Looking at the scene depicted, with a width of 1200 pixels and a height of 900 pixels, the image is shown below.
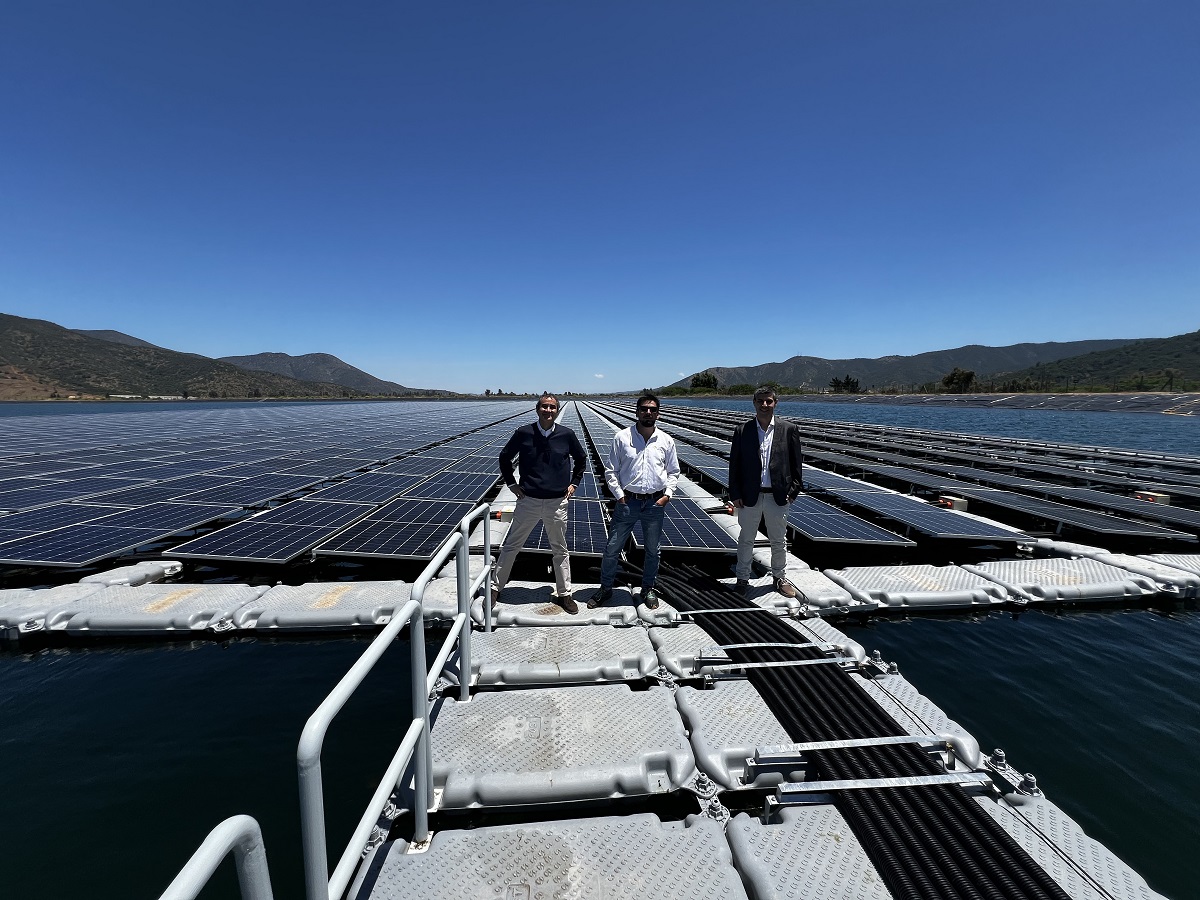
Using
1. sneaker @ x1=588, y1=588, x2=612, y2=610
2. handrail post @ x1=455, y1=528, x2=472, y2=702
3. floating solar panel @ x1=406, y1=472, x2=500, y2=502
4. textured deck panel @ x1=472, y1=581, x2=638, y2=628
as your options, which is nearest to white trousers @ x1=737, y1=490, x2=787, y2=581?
textured deck panel @ x1=472, y1=581, x2=638, y2=628

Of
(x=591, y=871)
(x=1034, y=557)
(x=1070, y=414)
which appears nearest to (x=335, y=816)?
(x=591, y=871)

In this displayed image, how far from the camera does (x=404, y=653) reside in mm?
6070

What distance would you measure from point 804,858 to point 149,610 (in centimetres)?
802

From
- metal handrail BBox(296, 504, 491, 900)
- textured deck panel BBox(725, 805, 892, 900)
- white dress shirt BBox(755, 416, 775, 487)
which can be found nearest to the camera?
metal handrail BBox(296, 504, 491, 900)

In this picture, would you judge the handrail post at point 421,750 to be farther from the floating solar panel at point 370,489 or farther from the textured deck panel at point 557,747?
the floating solar panel at point 370,489

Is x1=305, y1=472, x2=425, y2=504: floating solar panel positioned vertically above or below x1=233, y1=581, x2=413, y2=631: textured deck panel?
above

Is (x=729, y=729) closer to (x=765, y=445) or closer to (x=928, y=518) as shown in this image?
(x=765, y=445)

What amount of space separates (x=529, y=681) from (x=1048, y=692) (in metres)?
5.88

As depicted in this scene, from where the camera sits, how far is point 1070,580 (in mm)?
7531

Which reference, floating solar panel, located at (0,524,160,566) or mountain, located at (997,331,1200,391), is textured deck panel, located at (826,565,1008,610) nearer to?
floating solar panel, located at (0,524,160,566)

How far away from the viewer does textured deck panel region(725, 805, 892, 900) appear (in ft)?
8.97

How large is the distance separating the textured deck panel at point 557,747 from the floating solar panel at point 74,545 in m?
7.51

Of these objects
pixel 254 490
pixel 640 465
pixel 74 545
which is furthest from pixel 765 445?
pixel 254 490

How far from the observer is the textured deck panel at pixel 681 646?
500 cm
